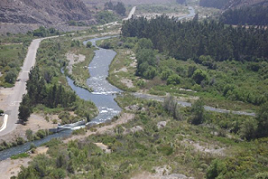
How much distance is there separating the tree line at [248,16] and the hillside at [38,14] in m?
76.7

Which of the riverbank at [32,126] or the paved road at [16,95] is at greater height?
the paved road at [16,95]

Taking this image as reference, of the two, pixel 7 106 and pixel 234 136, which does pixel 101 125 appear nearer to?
pixel 7 106

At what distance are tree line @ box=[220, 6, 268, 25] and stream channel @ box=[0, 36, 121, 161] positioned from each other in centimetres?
9105

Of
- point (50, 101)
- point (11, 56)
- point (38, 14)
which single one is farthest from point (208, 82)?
point (38, 14)

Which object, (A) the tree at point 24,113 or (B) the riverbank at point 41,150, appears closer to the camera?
(B) the riverbank at point 41,150

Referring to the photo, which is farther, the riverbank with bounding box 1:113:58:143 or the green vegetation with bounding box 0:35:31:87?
the green vegetation with bounding box 0:35:31:87

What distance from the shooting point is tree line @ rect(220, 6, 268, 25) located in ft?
533

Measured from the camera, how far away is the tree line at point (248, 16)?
162 meters

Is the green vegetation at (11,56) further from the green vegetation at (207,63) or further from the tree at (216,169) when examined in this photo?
the tree at (216,169)

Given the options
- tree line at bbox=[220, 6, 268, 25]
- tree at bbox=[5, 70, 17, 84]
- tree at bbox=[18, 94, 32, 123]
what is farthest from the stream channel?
tree line at bbox=[220, 6, 268, 25]

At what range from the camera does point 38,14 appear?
14338cm

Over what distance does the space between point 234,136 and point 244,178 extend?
57.6 ft

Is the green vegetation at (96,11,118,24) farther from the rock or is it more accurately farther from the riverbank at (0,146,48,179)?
the riverbank at (0,146,48,179)

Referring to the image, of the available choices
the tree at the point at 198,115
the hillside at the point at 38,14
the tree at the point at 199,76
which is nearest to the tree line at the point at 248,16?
the hillside at the point at 38,14
